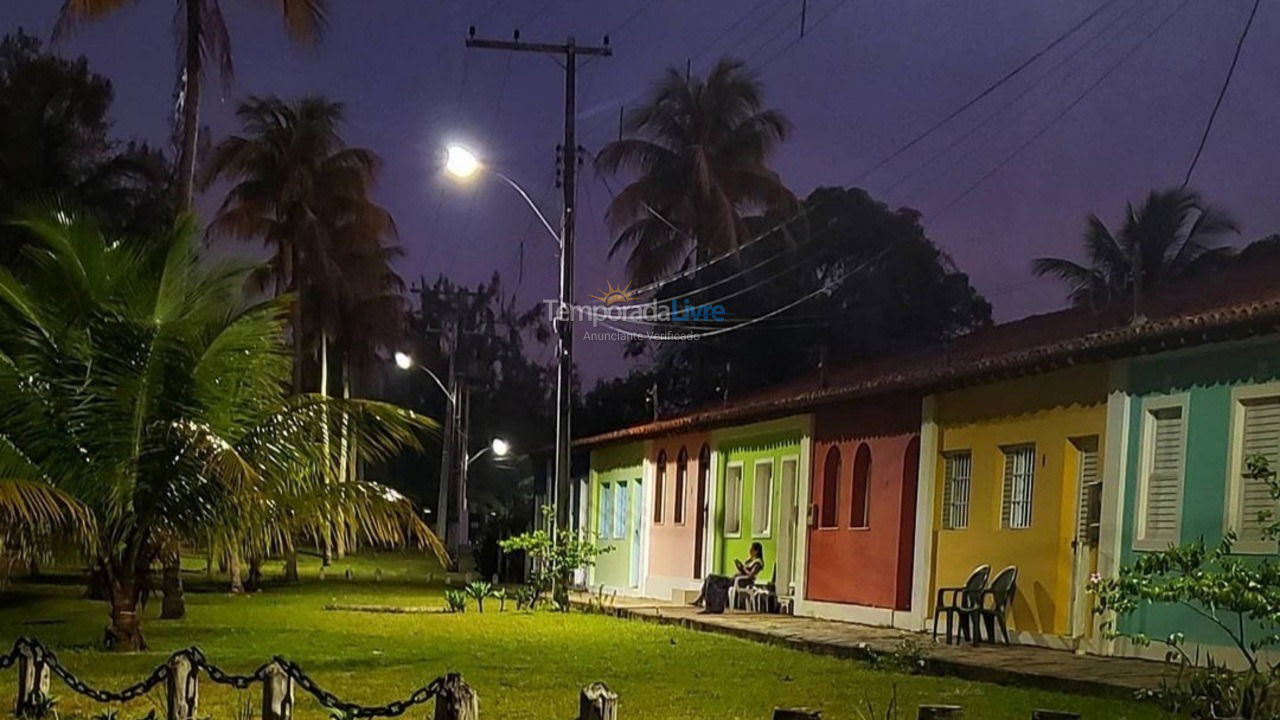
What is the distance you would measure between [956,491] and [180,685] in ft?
38.0

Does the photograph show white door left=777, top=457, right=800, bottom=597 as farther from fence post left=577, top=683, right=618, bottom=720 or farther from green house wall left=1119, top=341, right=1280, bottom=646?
fence post left=577, top=683, right=618, bottom=720

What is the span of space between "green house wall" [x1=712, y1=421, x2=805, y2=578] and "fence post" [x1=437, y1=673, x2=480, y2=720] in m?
16.0

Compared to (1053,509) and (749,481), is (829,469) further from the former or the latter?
(1053,509)

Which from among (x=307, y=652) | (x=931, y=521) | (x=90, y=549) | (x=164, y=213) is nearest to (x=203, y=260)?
(x=90, y=549)

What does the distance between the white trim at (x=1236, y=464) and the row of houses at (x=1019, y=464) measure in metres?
0.02

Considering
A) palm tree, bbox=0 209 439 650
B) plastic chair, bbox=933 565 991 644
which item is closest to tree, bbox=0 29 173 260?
palm tree, bbox=0 209 439 650

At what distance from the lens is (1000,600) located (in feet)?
52.1

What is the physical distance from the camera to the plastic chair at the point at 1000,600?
15.8 meters

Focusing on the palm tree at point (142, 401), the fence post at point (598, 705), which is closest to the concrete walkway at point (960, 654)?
the palm tree at point (142, 401)

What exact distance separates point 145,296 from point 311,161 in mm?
27135

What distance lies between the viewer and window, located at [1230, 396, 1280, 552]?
Result: 12.5m

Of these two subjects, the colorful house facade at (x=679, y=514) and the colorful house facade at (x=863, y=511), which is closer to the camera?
the colorful house facade at (x=863, y=511)

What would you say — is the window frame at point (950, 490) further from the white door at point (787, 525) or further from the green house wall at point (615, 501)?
the green house wall at point (615, 501)

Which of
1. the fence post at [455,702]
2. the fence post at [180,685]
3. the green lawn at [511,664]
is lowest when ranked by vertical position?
the green lawn at [511,664]
